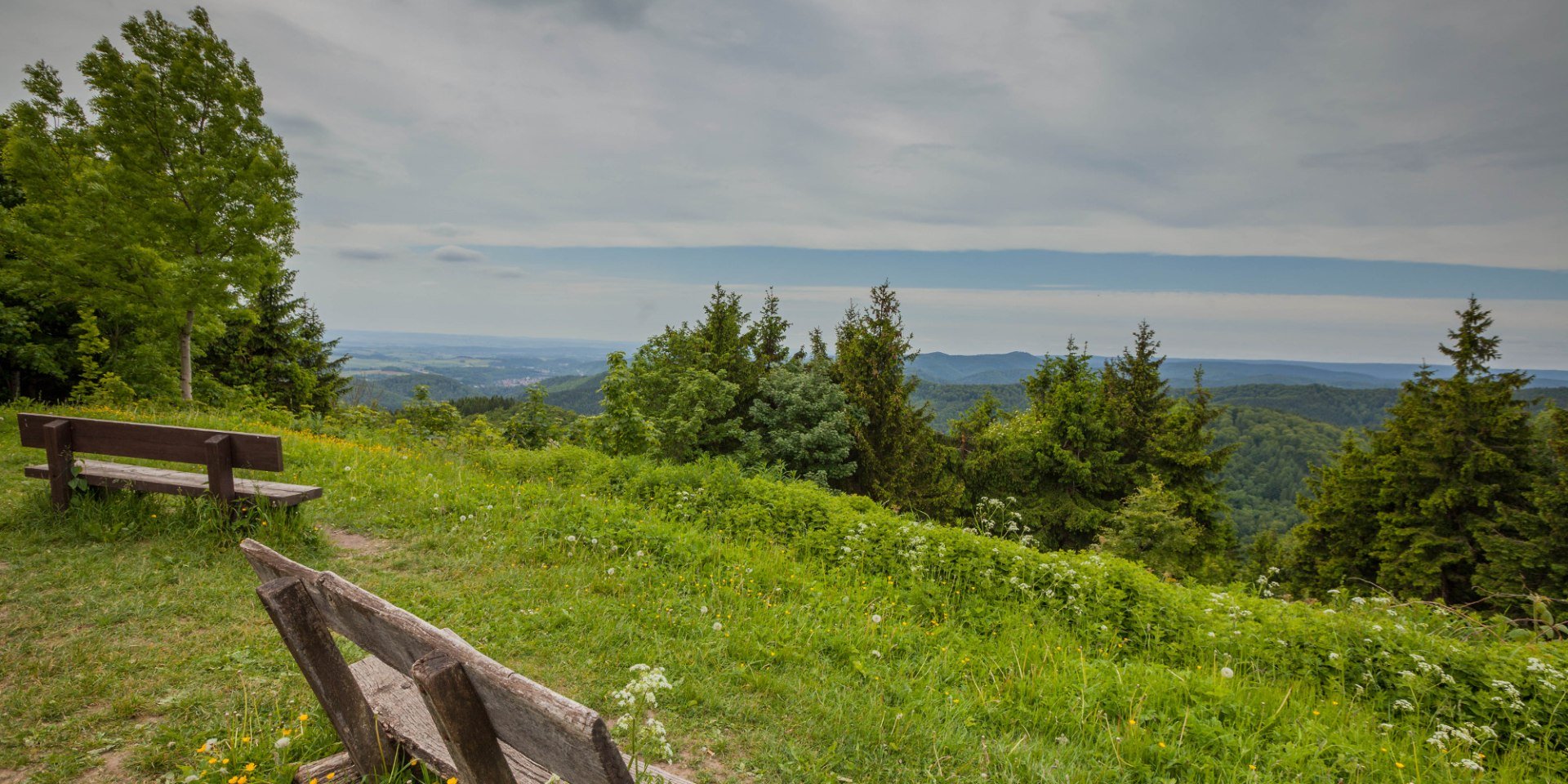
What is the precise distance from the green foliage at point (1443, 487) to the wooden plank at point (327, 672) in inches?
1123

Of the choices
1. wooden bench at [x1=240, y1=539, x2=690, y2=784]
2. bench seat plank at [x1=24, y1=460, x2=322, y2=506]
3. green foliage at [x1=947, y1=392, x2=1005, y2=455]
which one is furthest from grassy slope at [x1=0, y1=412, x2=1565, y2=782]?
green foliage at [x1=947, y1=392, x2=1005, y2=455]

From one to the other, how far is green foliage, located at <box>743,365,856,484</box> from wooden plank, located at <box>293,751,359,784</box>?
1679 cm

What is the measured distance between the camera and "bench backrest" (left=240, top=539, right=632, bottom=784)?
4.74 ft

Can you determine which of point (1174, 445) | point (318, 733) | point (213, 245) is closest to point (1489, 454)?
point (1174, 445)

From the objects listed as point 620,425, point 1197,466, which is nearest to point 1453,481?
point 1197,466

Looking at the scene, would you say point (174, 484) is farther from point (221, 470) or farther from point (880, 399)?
point (880, 399)

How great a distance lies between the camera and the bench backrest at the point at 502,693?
1.44 m

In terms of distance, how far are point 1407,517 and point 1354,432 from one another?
6.84 m

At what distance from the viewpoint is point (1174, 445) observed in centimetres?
2973

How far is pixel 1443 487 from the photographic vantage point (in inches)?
877

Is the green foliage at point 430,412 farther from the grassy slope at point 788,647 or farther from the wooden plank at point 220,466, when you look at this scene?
the wooden plank at point 220,466

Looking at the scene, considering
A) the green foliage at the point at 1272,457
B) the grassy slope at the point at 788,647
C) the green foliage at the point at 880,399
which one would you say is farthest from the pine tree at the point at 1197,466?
the green foliage at the point at 1272,457

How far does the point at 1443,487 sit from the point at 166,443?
34675 millimetres

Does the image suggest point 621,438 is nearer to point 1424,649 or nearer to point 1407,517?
point 1424,649
